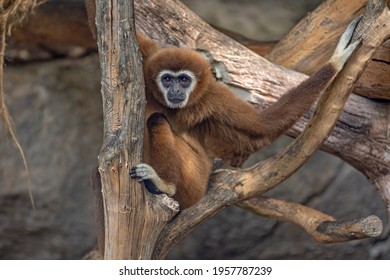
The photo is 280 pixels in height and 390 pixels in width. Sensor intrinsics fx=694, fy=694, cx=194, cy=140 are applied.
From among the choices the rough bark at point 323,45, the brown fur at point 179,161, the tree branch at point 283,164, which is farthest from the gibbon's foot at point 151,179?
the rough bark at point 323,45

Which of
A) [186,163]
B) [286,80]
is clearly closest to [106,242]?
[186,163]

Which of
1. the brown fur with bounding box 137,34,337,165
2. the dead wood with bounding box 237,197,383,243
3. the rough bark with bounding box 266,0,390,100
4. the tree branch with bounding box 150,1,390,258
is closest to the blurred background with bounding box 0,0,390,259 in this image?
the rough bark with bounding box 266,0,390,100

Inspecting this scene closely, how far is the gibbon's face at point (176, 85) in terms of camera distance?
5465mm

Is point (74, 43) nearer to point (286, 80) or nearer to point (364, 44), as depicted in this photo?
point (286, 80)

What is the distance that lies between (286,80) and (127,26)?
2.25m

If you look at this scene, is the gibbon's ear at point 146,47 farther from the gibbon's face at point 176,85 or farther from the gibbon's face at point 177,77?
the gibbon's face at point 176,85

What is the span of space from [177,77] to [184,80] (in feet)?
0.20

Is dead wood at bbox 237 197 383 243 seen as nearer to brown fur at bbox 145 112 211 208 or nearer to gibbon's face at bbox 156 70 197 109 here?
brown fur at bbox 145 112 211 208

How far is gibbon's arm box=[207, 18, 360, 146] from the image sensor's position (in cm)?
510

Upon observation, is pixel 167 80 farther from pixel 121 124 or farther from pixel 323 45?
pixel 323 45

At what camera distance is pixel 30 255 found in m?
7.89

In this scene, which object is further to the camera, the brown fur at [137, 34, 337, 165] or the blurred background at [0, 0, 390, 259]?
the blurred background at [0, 0, 390, 259]

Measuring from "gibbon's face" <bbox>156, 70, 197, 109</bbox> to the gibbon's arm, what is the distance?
18 cm

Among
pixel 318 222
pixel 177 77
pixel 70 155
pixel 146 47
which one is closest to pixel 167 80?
pixel 177 77
